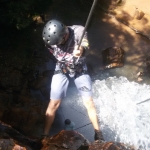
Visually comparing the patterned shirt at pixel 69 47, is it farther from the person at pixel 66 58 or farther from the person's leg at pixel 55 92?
the person's leg at pixel 55 92

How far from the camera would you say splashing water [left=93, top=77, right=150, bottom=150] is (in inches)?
264

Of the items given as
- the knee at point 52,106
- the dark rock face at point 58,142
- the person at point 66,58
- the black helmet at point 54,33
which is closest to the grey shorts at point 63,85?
the person at point 66,58

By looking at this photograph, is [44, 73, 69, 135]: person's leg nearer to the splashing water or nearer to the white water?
the white water

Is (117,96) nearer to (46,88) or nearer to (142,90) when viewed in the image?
(142,90)

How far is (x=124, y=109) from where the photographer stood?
7332 mm

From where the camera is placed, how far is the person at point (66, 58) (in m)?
4.91

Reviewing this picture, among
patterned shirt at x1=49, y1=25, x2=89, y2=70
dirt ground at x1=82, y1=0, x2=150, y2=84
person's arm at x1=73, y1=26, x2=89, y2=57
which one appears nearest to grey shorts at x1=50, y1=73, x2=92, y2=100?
patterned shirt at x1=49, y1=25, x2=89, y2=70

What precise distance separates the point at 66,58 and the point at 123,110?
3.14 metres

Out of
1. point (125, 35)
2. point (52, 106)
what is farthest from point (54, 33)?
point (125, 35)

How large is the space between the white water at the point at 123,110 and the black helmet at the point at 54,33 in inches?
118

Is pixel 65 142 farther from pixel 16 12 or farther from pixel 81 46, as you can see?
pixel 16 12

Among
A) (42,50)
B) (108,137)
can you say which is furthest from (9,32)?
(108,137)

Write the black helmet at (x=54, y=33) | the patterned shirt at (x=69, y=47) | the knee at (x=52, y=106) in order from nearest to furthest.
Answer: the black helmet at (x=54, y=33)
the patterned shirt at (x=69, y=47)
the knee at (x=52, y=106)

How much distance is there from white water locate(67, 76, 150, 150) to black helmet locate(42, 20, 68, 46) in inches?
118
